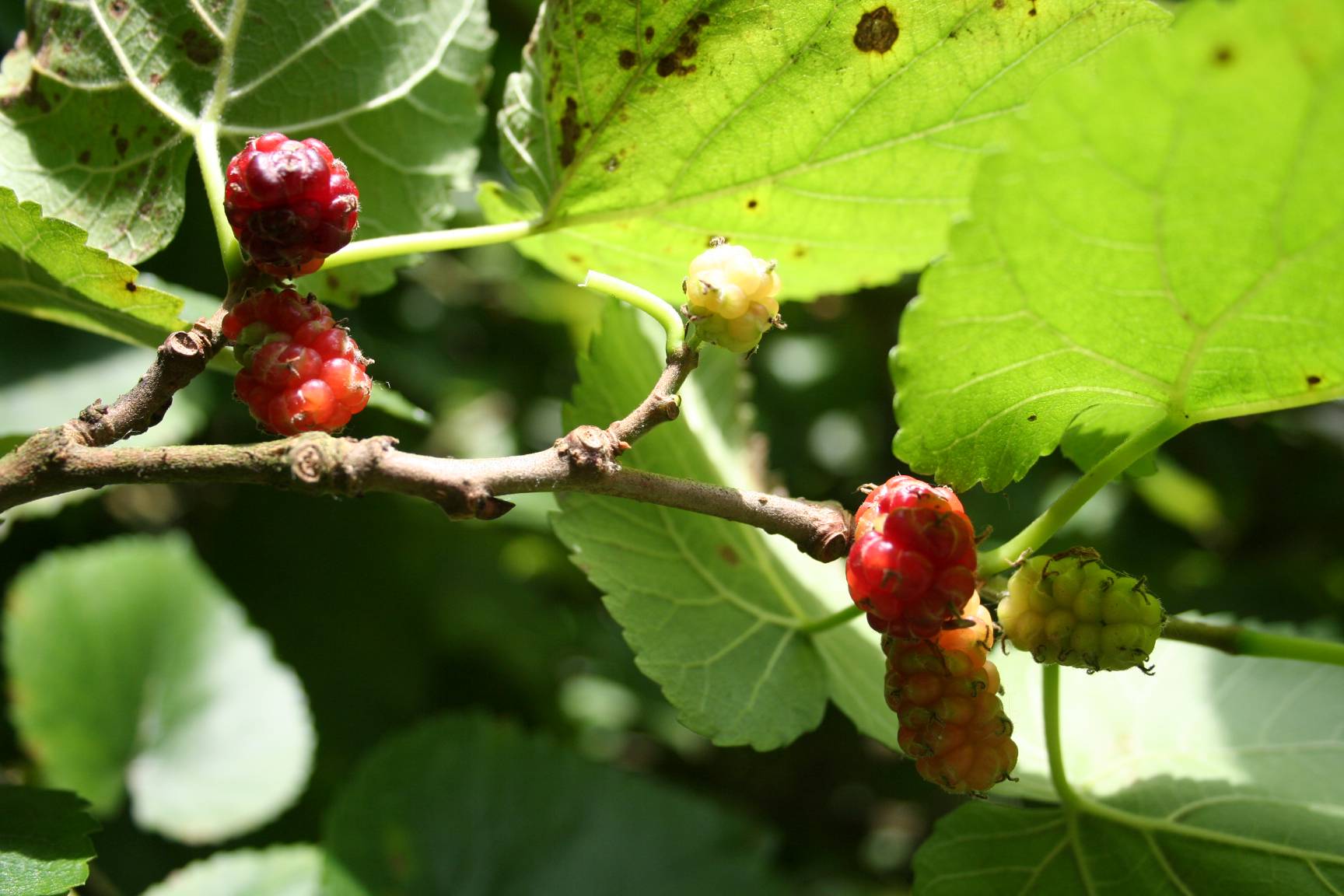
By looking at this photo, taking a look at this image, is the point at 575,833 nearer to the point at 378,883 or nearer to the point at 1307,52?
the point at 378,883

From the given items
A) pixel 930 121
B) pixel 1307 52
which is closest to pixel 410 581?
pixel 930 121

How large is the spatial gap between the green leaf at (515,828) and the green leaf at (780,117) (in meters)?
0.79

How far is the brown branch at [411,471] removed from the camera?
2.35 feet

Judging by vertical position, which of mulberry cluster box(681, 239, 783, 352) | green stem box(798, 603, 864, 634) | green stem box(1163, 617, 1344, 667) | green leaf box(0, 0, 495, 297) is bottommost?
green stem box(1163, 617, 1344, 667)

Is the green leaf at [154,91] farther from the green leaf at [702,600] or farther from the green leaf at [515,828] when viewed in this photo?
the green leaf at [515,828]

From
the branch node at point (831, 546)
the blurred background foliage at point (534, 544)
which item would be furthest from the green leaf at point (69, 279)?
the blurred background foliage at point (534, 544)

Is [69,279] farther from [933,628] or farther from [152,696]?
[152,696]

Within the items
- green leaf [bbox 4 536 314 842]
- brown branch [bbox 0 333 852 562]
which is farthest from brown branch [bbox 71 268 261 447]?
green leaf [bbox 4 536 314 842]

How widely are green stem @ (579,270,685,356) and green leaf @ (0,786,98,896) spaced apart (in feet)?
1.87

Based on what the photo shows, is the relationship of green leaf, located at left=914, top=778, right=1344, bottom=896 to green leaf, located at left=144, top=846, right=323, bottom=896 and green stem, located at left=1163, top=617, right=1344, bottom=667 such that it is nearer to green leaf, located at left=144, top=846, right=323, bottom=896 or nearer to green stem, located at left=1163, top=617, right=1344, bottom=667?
green stem, located at left=1163, top=617, right=1344, bottom=667

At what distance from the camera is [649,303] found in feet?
2.78

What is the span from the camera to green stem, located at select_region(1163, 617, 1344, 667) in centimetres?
79

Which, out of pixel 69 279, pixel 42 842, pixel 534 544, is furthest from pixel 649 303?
pixel 534 544

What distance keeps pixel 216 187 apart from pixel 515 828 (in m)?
0.96
